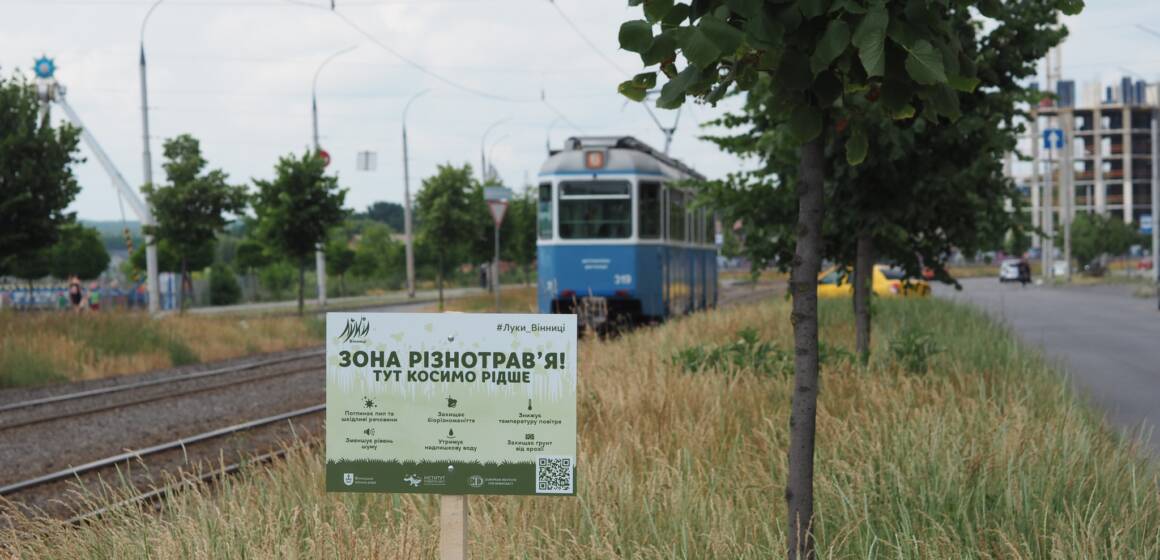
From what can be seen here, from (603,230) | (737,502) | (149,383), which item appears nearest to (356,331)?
(737,502)

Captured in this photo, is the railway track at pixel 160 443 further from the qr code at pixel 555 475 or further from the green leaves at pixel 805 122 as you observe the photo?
the green leaves at pixel 805 122

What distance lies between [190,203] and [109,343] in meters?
8.92

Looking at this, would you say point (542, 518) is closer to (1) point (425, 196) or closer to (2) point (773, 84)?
(2) point (773, 84)

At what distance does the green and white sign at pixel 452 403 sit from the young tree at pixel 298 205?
83.1 ft

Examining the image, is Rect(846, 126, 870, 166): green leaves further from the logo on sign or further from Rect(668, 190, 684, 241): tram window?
Rect(668, 190, 684, 241): tram window

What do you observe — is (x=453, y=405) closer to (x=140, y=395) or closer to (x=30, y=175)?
(x=140, y=395)

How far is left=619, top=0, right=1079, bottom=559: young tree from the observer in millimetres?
3730

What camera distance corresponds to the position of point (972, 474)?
5613 mm

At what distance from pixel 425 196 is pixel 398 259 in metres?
26.8

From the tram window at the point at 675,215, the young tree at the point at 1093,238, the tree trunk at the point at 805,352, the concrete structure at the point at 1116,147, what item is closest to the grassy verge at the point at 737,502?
the tree trunk at the point at 805,352

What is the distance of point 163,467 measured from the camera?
955 centimetres

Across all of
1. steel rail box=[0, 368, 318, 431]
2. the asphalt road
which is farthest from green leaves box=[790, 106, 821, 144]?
steel rail box=[0, 368, 318, 431]

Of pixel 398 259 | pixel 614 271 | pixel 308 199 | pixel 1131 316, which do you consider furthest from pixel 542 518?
pixel 398 259

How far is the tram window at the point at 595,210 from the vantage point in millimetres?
19500
